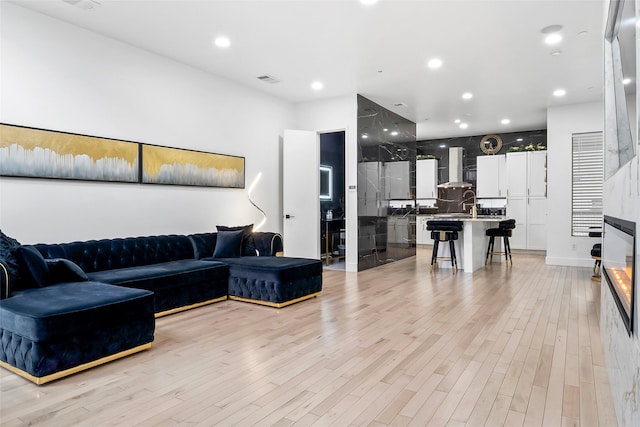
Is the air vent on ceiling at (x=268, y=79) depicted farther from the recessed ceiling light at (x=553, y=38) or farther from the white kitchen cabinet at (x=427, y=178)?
the white kitchen cabinet at (x=427, y=178)

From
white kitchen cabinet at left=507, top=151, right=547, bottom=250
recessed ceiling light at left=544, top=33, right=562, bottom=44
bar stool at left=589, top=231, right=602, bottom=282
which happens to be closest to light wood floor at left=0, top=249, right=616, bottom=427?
bar stool at left=589, top=231, right=602, bottom=282

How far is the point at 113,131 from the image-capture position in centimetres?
458

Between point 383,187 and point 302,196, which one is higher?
point 383,187

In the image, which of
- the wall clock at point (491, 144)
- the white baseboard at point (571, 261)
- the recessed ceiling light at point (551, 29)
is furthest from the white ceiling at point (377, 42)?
the wall clock at point (491, 144)

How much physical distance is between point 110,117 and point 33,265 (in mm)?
2012

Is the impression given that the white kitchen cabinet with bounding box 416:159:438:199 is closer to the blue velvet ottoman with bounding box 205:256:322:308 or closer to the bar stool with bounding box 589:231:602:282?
the bar stool with bounding box 589:231:602:282

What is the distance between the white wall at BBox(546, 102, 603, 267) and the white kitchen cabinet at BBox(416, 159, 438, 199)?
3.65 m

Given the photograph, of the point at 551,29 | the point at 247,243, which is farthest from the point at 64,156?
the point at 551,29

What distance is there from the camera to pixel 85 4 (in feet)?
12.6

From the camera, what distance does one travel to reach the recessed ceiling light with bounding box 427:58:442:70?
17.3 feet

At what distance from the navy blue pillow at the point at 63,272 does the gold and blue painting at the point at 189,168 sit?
1.60 metres

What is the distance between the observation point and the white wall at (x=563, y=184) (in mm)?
7395

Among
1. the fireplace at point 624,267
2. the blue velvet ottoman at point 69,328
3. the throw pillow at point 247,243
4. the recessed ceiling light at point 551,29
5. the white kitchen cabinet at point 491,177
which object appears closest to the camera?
the fireplace at point 624,267

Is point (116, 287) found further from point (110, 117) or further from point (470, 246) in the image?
point (470, 246)
